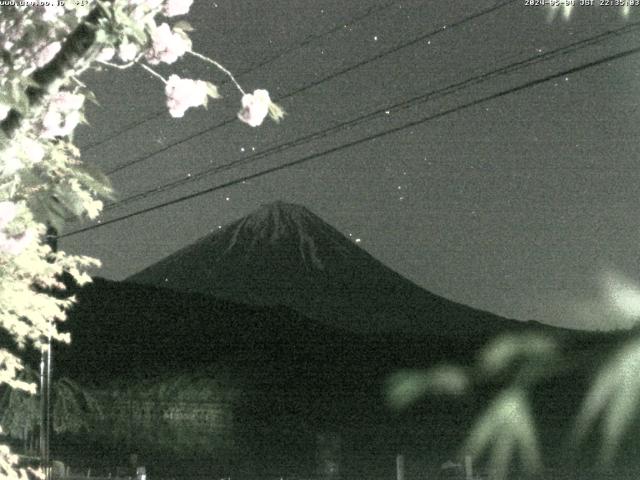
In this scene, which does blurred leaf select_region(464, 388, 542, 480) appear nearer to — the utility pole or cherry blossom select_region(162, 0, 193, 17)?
the utility pole

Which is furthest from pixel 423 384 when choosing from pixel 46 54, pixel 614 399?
pixel 46 54

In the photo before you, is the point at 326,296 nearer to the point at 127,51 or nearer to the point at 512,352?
the point at 512,352

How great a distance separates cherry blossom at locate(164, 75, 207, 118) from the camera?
12.0 feet

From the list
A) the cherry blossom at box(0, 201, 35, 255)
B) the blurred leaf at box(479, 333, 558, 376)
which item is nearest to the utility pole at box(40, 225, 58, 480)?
the cherry blossom at box(0, 201, 35, 255)

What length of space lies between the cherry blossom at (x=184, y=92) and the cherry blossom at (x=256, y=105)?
0.63 ft

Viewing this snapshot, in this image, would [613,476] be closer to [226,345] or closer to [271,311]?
[226,345]

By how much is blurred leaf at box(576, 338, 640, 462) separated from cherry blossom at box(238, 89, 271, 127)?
35.0 metres

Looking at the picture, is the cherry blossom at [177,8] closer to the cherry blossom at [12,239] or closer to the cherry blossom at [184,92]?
the cherry blossom at [184,92]

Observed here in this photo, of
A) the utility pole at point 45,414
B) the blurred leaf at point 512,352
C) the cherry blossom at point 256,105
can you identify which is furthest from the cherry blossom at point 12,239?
the blurred leaf at point 512,352

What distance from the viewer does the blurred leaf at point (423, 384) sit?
157 ft

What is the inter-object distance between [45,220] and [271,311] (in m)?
88.4

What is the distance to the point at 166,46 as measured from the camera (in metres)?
3.47

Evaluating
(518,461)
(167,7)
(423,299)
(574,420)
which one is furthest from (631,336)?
(423,299)

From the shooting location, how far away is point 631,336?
44156mm
